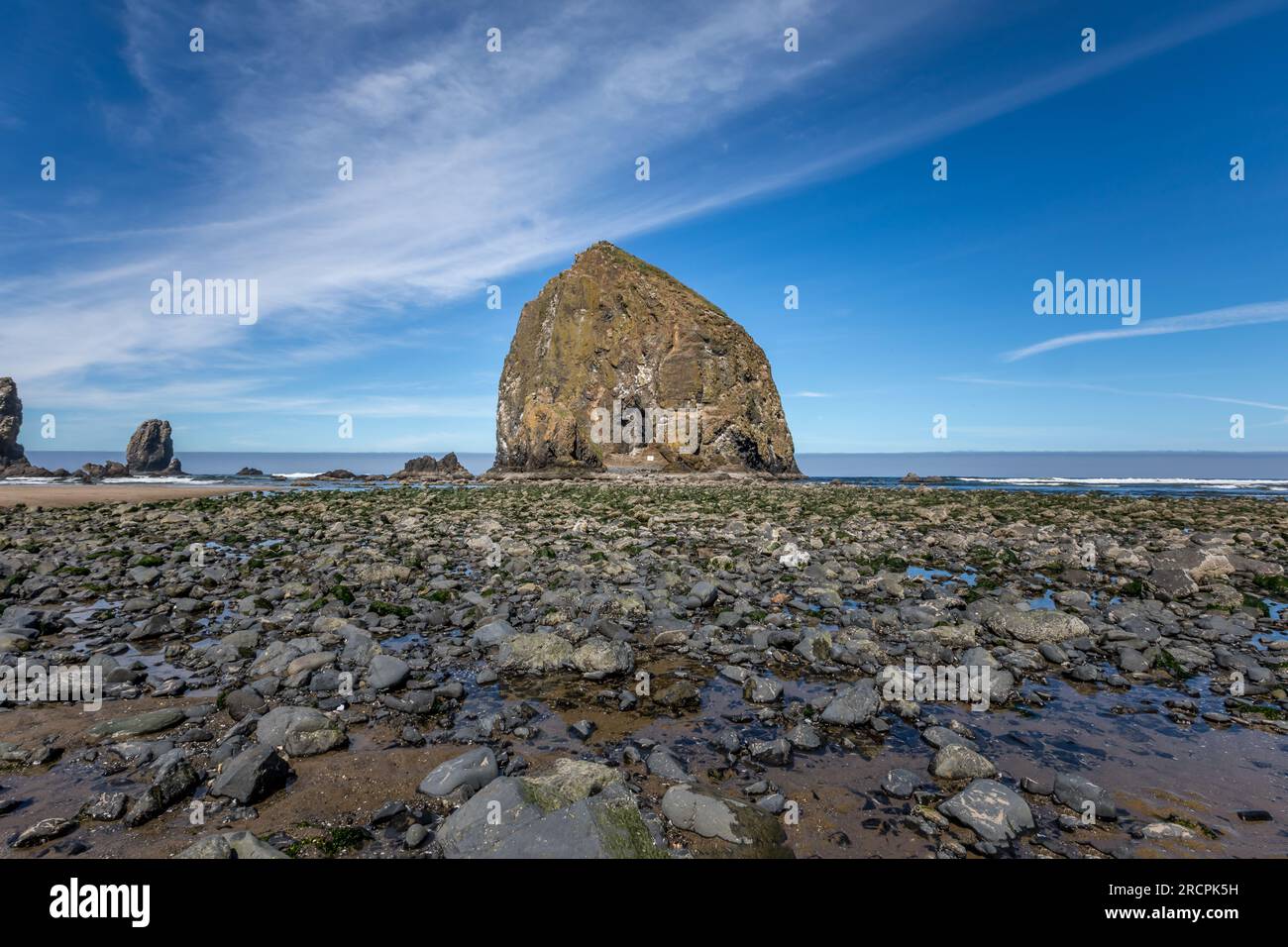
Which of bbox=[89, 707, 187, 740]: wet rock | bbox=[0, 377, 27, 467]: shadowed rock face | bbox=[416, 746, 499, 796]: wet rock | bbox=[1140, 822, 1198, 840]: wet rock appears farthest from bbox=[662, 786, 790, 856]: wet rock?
bbox=[0, 377, 27, 467]: shadowed rock face

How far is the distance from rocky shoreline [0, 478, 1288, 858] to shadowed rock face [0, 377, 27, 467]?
115201 mm

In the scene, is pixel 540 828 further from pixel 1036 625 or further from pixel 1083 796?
pixel 1036 625

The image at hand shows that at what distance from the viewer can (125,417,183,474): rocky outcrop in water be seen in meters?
116

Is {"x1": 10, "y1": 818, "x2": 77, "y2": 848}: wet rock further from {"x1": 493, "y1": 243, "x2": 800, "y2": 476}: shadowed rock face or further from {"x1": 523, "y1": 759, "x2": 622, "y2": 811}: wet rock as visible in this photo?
Result: {"x1": 493, "y1": 243, "x2": 800, "y2": 476}: shadowed rock face

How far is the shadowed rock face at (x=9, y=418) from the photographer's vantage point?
87.7 metres

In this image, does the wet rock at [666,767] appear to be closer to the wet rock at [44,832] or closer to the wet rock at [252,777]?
the wet rock at [252,777]

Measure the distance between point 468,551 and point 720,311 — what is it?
85515mm

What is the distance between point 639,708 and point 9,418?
131m

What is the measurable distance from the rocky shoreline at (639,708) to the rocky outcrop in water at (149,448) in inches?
5405

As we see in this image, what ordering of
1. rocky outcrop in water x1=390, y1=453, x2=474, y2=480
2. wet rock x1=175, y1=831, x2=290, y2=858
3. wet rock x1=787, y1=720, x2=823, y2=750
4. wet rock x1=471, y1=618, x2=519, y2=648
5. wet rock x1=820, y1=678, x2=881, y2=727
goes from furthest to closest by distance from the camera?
rocky outcrop in water x1=390, y1=453, x2=474, y2=480 → wet rock x1=471, y1=618, x2=519, y2=648 → wet rock x1=820, y1=678, x2=881, y2=727 → wet rock x1=787, y1=720, x2=823, y2=750 → wet rock x1=175, y1=831, x2=290, y2=858

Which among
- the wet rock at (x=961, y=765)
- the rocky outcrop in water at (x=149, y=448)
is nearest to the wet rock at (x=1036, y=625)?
the wet rock at (x=961, y=765)

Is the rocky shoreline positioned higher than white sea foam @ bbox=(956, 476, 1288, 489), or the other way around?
the rocky shoreline
